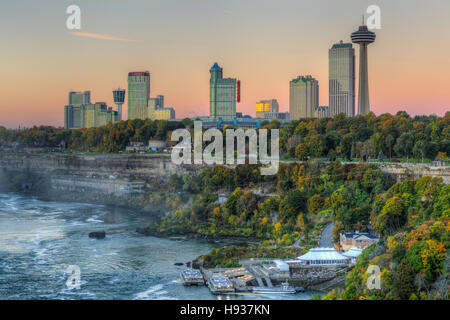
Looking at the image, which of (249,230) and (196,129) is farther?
(196,129)

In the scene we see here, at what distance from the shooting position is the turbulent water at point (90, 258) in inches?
509

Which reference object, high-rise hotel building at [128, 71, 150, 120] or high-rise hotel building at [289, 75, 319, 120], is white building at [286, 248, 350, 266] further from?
high-rise hotel building at [128, 71, 150, 120]

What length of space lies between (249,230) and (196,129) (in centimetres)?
2320

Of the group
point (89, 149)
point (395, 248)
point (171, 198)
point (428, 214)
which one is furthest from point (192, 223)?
point (89, 149)

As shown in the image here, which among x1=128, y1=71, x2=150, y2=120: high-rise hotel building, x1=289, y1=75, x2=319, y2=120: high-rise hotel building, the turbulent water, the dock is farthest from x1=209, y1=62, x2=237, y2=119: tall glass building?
the dock

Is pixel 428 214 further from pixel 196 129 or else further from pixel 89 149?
pixel 89 149

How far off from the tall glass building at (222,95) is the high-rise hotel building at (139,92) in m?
17.6

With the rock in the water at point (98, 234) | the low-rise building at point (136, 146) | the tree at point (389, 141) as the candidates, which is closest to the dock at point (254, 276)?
the rock in the water at point (98, 234)

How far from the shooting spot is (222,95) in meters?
68.2

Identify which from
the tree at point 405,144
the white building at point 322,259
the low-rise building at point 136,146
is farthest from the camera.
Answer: the low-rise building at point 136,146

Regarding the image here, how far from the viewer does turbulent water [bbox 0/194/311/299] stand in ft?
42.4

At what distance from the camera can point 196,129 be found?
4312 centimetres

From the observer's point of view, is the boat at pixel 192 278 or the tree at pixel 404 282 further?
the boat at pixel 192 278

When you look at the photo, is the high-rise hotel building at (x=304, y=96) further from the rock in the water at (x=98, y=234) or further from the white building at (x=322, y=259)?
the white building at (x=322, y=259)
